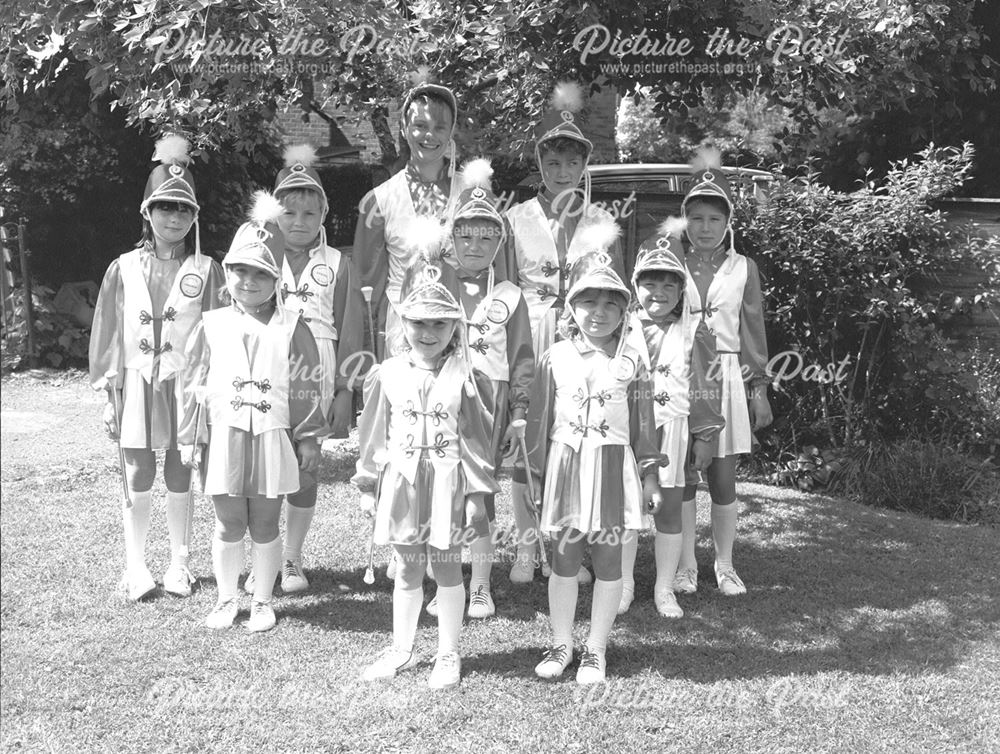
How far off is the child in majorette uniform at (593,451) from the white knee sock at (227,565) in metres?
1.38

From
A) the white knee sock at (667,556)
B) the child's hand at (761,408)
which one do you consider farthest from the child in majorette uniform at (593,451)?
the child's hand at (761,408)

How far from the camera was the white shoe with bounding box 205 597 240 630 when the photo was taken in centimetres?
428

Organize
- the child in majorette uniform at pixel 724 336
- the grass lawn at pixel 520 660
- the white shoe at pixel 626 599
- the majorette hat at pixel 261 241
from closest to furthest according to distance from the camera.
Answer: the grass lawn at pixel 520 660
the majorette hat at pixel 261 241
the white shoe at pixel 626 599
the child in majorette uniform at pixel 724 336

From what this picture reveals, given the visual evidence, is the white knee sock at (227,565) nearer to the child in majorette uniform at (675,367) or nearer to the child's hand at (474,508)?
the child's hand at (474,508)

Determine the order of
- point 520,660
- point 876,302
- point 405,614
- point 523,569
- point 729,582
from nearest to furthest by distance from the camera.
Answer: point 405,614, point 520,660, point 729,582, point 523,569, point 876,302

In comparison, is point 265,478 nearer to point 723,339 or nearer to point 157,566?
point 157,566

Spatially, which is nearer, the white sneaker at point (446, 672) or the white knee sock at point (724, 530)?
the white sneaker at point (446, 672)

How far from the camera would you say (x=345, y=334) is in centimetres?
458

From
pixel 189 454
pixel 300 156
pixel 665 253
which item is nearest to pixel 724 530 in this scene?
pixel 665 253

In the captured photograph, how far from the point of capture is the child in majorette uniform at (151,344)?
15.1ft

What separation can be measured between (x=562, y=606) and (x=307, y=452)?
1265 millimetres

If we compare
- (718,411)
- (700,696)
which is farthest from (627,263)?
(700,696)

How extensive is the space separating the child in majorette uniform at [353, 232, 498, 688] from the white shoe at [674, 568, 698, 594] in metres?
1.38

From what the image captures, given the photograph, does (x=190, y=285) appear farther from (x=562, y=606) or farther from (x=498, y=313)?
(x=562, y=606)
